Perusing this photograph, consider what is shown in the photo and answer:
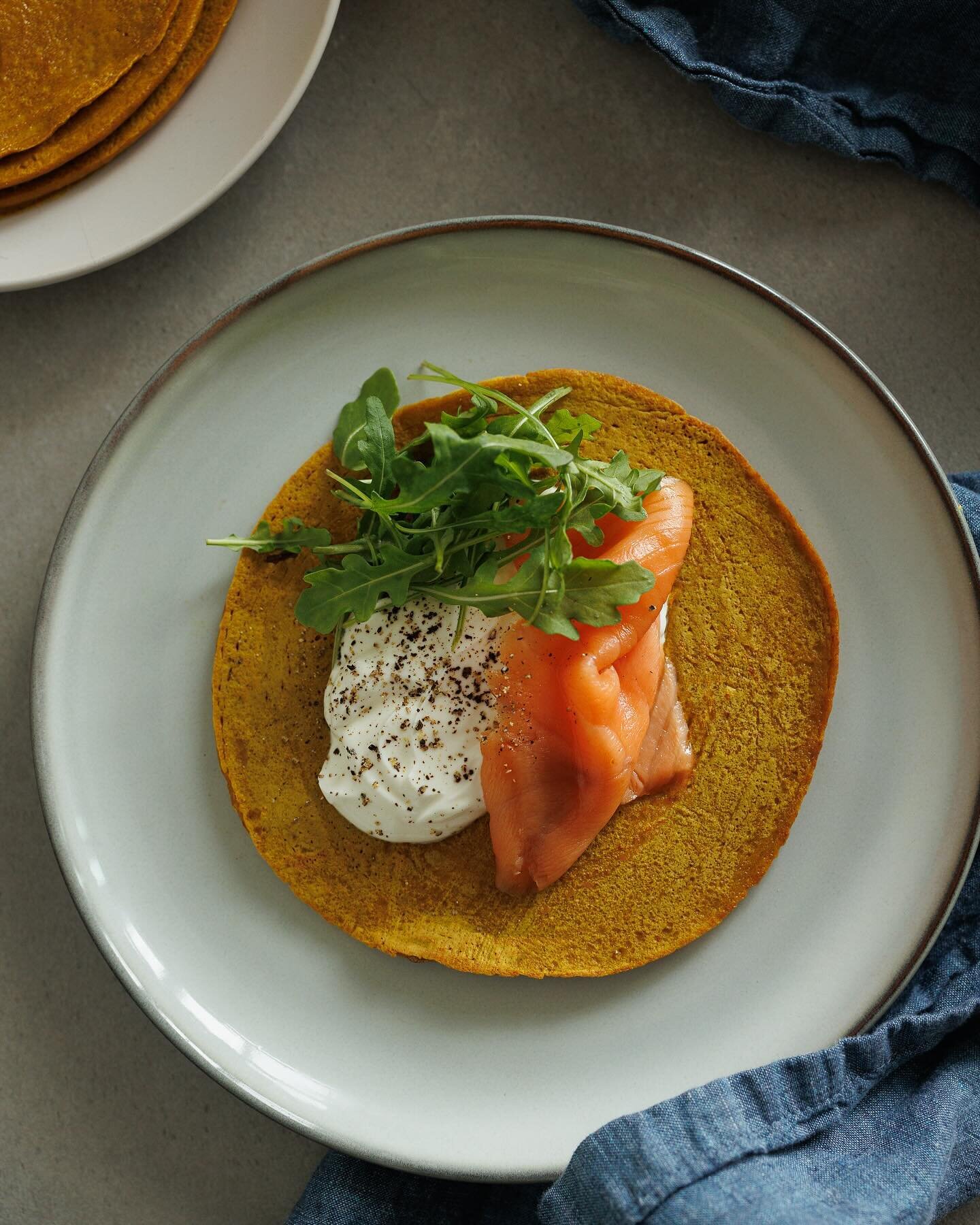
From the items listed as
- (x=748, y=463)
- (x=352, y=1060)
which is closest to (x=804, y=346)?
(x=748, y=463)

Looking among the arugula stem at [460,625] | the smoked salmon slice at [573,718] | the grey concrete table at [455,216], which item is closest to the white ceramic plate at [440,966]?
the grey concrete table at [455,216]

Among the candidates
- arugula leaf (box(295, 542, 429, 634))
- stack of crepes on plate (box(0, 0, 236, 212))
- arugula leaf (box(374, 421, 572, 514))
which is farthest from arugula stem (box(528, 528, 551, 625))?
stack of crepes on plate (box(0, 0, 236, 212))

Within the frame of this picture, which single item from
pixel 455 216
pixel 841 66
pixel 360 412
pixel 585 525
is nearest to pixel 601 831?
pixel 585 525

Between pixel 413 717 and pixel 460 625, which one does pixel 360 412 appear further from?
pixel 413 717

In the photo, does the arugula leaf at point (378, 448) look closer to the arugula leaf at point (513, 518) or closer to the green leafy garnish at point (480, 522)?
the green leafy garnish at point (480, 522)

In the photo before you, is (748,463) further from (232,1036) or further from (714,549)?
(232,1036)

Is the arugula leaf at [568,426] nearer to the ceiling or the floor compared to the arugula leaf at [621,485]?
nearer to the ceiling
